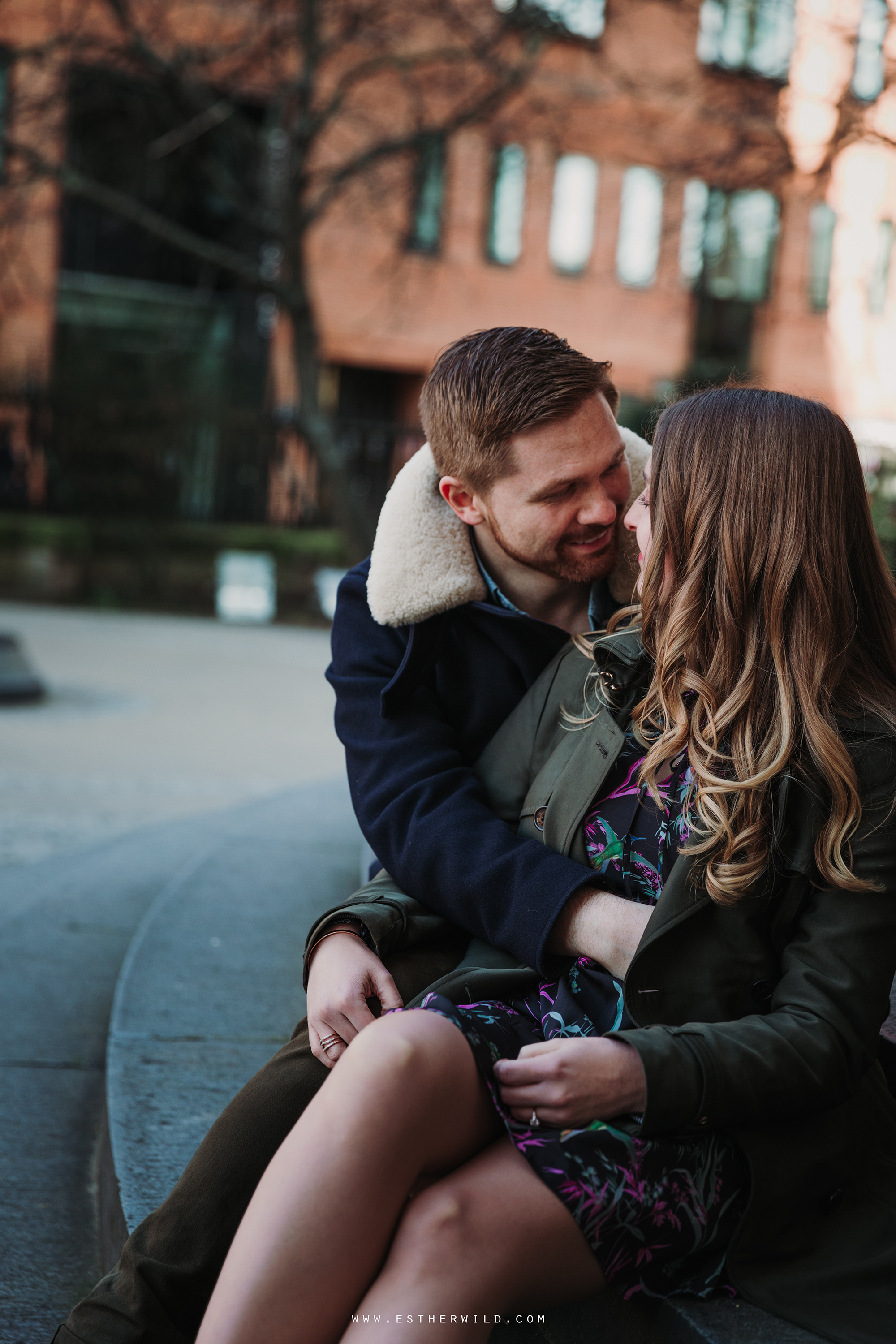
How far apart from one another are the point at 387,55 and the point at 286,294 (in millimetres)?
2497

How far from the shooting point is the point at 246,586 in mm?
15617

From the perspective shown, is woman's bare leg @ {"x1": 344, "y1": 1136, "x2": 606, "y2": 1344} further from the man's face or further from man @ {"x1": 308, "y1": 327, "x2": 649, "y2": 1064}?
the man's face

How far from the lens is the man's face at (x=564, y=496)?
7.88ft

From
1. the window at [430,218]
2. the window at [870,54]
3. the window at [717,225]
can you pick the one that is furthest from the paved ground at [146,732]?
the window at [430,218]

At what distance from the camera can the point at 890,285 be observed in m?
23.9

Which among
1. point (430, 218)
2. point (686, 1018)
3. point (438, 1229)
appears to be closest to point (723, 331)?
point (430, 218)

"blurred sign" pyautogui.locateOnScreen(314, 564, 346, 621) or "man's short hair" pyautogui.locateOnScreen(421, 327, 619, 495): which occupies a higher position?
"man's short hair" pyautogui.locateOnScreen(421, 327, 619, 495)

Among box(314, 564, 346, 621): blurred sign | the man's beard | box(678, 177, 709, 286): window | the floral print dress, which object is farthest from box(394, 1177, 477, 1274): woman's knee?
box(678, 177, 709, 286): window

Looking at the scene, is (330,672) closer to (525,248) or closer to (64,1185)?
(64,1185)

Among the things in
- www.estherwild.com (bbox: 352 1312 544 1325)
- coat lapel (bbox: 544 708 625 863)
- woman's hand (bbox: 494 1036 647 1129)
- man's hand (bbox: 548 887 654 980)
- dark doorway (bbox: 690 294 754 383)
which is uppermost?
dark doorway (bbox: 690 294 754 383)

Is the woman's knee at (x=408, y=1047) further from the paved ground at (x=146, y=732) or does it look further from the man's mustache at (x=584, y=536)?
the paved ground at (x=146, y=732)

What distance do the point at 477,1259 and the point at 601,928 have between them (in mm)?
522

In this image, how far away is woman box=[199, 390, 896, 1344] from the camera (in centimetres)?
160

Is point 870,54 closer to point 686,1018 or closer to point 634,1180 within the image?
point 686,1018
